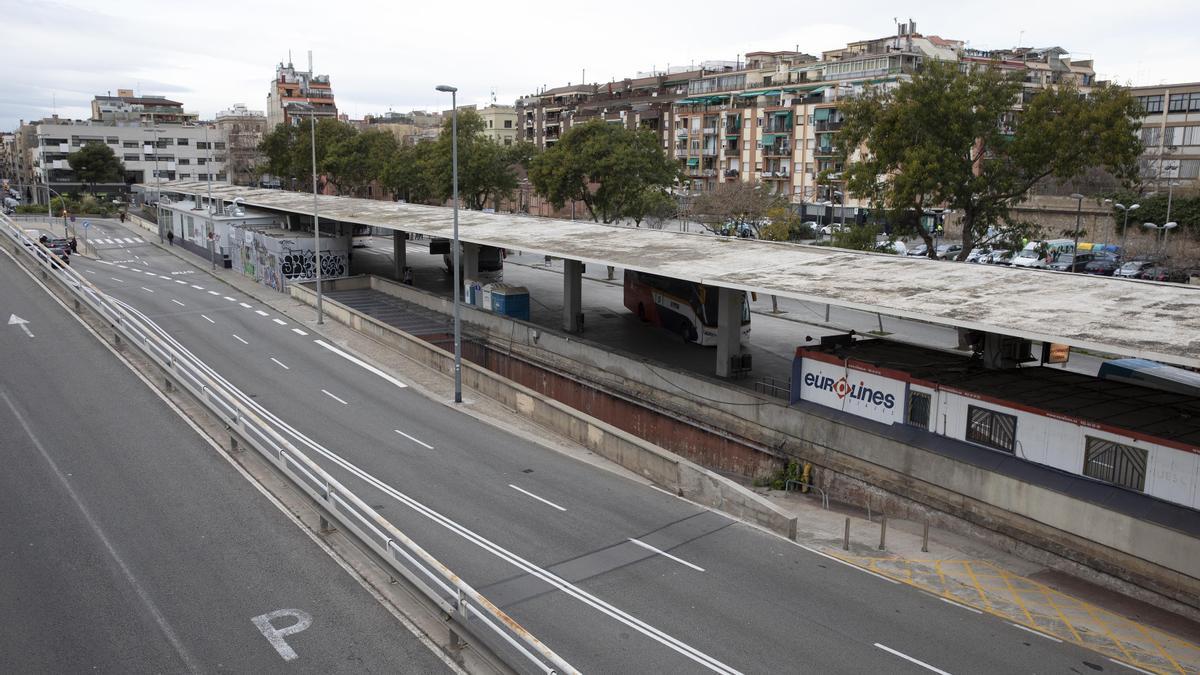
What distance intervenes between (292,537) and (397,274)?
41.5 metres

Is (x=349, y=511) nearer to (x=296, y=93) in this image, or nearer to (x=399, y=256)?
(x=399, y=256)

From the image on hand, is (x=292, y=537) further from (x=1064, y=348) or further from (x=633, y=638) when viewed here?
(x=1064, y=348)

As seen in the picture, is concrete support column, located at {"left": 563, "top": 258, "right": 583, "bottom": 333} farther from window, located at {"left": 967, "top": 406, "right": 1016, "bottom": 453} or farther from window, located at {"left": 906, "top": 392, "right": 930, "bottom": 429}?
window, located at {"left": 967, "top": 406, "right": 1016, "bottom": 453}

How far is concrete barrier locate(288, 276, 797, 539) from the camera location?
69.5 feet

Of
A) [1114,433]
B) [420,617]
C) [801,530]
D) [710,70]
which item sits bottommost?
[801,530]

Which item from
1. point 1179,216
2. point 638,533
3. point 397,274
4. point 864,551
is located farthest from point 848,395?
point 1179,216

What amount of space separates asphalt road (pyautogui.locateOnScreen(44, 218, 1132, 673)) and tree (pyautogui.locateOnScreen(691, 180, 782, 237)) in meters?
38.7

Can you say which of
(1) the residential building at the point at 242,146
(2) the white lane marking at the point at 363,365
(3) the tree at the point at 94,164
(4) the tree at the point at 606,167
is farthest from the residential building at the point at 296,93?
(2) the white lane marking at the point at 363,365

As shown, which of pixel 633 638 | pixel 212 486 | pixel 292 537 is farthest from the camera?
pixel 212 486

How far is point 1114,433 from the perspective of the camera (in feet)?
63.5

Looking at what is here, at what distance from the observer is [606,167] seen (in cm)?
6050

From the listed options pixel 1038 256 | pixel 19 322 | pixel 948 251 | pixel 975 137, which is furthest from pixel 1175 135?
pixel 19 322

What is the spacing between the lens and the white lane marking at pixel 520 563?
14188 mm

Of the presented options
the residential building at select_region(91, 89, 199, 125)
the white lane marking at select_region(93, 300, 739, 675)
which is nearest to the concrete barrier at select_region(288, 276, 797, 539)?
the white lane marking at select_region(93, 300, 739, 675)
